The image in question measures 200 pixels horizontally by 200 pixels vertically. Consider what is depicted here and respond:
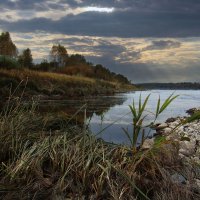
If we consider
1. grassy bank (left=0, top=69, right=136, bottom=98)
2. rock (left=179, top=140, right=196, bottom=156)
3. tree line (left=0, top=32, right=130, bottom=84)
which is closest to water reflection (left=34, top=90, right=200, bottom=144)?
rock (left=179, top=140, right=196, bottom=156)

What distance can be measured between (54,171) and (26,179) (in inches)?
13.6

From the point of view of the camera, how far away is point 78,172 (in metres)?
4.38

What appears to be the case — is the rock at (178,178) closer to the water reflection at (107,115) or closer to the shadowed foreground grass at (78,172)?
the shadowed foreground grass at (78,172)

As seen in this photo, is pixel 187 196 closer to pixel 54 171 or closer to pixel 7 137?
pixel 54 171

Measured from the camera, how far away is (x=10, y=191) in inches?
158

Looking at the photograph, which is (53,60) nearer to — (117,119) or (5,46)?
(5,46)

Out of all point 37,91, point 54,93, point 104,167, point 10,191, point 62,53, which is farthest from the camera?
point 62,53

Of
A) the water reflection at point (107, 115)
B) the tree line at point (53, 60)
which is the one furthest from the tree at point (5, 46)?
the water reflection at point (107, 115)

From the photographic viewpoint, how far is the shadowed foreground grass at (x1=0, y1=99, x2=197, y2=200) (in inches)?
162

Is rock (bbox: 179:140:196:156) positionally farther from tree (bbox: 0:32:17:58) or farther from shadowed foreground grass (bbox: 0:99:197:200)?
tree (bbox: 0:32:17:58)

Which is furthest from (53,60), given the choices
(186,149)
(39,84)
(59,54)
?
(186,149)

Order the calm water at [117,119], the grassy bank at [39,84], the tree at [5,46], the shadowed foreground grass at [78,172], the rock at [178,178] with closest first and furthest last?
the shadowed foreground grass at [78,172]
the rock at [178,178]
the calm water at [117,119]
the grassy bank at [39,84]
the tree at [5,46]

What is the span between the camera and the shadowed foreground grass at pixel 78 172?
4125 mm

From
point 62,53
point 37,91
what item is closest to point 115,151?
point 37,91
